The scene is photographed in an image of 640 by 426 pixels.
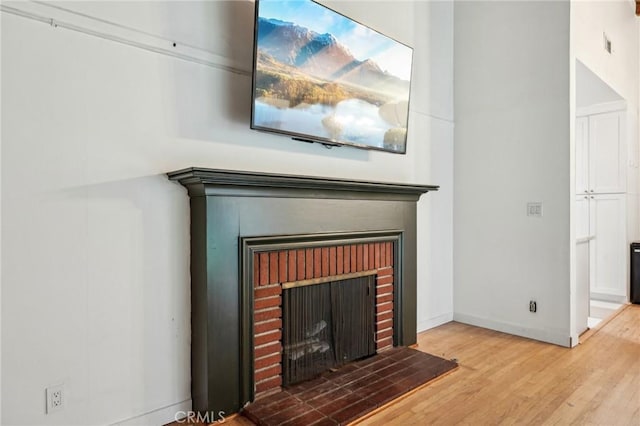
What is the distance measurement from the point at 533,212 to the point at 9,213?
11.9 ft

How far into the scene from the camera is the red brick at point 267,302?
2.35m

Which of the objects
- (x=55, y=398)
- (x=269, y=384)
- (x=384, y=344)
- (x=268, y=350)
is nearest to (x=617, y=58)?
(x=384, y=344)

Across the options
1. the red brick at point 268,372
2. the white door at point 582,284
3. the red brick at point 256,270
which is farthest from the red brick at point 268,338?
the white door at point 582,284

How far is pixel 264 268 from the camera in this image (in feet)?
7.80

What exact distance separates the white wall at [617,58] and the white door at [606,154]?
3.9 inches

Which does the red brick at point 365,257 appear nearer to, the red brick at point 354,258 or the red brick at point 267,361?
the red brick at point 354,258

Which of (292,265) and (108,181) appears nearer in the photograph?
(108,181)

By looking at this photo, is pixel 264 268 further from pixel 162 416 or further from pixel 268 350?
pixel 162 416

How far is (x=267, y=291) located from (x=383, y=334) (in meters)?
1.16

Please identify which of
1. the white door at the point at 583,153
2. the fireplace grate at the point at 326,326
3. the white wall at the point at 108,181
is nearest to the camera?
the white wall at the point at 108,181

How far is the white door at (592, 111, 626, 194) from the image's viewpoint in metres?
4.75

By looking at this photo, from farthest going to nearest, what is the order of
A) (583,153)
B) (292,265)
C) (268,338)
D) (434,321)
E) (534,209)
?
(583,153), (434,321), (534,209), (292,265), (268,338)

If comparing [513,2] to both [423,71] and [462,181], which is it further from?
[462,181]

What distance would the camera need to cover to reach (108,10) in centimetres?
197
